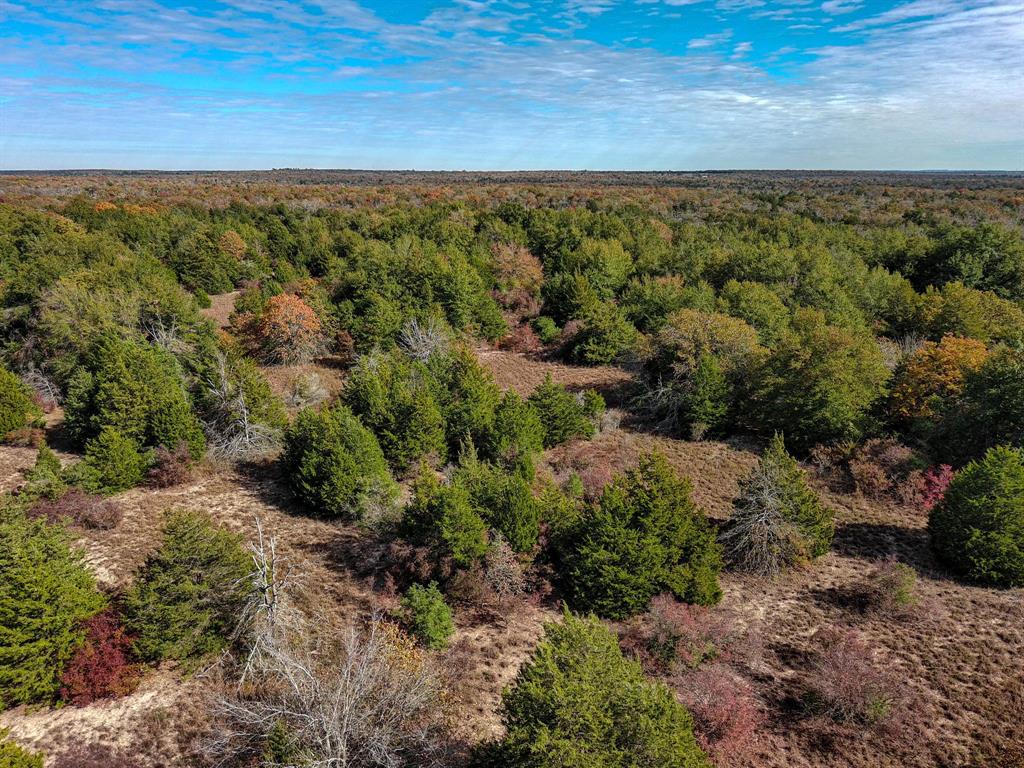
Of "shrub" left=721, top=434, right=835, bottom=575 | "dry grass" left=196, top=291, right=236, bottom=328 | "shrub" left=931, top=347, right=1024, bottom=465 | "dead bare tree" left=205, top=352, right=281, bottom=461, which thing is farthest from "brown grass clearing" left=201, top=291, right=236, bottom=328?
"shrub" left=931, top=347, right=1024, bottom=465

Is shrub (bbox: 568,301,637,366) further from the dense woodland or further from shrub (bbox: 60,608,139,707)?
shrub (bbox: 60,608,139,707)

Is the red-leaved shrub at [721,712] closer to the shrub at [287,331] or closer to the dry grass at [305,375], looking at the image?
the dry grass at [305,375]

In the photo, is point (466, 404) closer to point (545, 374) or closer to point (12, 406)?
point (545, 374)

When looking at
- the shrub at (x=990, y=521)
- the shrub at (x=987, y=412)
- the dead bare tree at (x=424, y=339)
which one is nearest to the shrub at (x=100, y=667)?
the dead bare tree at (x=424, y=339)

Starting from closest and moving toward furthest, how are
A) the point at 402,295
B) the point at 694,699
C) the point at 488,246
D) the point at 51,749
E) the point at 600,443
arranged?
the point at 51,749 → the point at 694,699 → the point at 600,443 → the point at 402,295 → the point at 488,246

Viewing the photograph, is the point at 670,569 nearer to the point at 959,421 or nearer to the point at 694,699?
the point at 694,699

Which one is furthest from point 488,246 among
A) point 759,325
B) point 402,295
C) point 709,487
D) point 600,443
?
point 709,487
